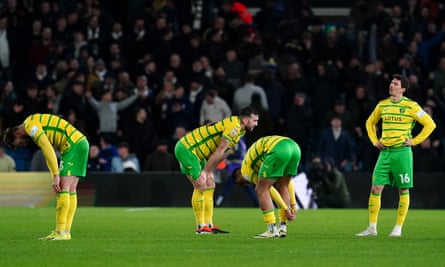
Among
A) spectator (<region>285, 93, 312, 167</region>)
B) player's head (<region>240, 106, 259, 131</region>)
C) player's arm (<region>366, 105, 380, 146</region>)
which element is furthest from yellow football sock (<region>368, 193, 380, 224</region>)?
spectator (<region>285, 93, 312, 167</region>)

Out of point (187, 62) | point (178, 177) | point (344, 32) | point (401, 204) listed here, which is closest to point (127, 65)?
point (187, 62)

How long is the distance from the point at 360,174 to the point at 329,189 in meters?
0.83

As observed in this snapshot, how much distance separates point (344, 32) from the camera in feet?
94.8

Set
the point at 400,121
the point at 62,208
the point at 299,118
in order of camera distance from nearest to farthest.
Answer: the point at 62,208
the point at 400,121
the point at 299,118

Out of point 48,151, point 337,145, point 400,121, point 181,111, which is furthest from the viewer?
point 181,111

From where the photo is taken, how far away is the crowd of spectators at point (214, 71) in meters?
27.3

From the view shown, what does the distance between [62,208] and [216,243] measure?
2.15 meters

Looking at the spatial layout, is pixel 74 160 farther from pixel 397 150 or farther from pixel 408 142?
pixel 408 142

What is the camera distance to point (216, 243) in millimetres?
14984

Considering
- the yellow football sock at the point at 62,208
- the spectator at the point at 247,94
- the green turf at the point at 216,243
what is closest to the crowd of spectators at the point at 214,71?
the spectator at the point at 247,94

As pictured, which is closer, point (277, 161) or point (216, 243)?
point (216, 243)

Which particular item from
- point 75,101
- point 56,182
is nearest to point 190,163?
point 56,182

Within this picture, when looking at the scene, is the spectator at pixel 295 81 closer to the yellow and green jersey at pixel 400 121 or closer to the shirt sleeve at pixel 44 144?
the yellow and green jersey at pixel 400 121

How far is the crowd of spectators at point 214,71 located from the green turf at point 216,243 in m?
5.48
